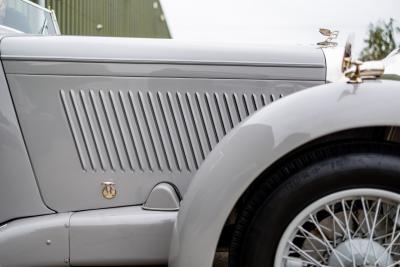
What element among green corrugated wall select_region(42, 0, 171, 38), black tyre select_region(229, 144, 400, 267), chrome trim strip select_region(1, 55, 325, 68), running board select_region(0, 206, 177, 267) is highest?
chrome trim strip select_region(1, 55, 325, 68)

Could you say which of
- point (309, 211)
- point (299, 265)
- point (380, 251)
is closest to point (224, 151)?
point (309, 211)

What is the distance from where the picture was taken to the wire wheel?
1752 millimetres

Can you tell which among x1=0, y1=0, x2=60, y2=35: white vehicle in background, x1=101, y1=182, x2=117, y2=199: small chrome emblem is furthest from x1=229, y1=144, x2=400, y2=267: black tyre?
x1=0, y1=0, x2=60, y2=35: white vehicle in background

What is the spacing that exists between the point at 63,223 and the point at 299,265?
0.91 metres

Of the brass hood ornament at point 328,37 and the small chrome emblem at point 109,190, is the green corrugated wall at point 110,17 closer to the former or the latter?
the brass hood ornament at point 328,37

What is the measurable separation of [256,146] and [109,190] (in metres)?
0.78

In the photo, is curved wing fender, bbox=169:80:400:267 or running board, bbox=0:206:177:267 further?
running board, bbox=0:206:177:267

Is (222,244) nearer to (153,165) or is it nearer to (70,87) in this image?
(153,165)

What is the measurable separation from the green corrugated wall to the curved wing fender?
3.98 m

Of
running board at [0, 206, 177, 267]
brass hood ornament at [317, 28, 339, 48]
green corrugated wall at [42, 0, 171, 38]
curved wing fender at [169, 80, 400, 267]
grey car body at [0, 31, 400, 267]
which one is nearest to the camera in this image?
curved wing fender at [169, 80, 400, 267]

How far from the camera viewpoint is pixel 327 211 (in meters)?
1.81

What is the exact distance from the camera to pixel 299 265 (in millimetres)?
1780

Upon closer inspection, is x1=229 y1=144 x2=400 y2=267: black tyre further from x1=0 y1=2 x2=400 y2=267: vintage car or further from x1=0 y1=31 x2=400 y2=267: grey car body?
x1=0 y1=31 x2=400 y2=267: grey car body

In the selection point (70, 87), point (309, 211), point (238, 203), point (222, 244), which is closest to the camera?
point (309, 211)
